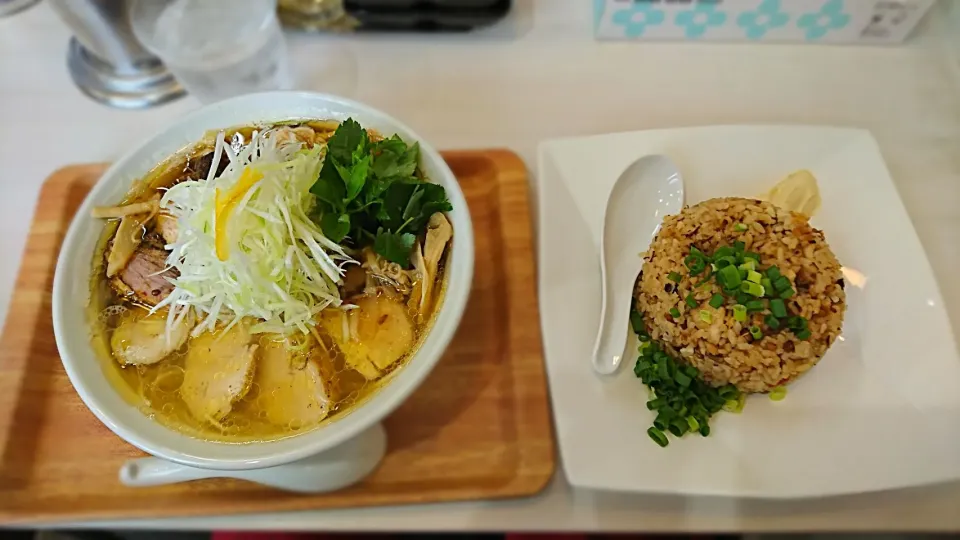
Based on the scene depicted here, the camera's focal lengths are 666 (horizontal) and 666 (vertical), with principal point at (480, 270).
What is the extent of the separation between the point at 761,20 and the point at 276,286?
907 mm

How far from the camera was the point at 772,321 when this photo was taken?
31.0 inches

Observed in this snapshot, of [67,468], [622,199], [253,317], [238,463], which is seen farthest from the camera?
[622,199]

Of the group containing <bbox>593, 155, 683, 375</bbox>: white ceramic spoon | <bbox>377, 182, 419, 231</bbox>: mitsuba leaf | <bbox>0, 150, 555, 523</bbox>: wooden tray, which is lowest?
<bbox>0, 150, 555, 523</bbox>: wooden tray

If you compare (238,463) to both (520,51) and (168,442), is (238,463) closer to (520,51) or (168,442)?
(168,442)

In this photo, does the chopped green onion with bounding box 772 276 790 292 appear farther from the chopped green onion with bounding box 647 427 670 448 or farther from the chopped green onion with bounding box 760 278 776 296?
the chopped green onion with bounding box 647 427 670 448

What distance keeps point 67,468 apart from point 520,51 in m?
0.92

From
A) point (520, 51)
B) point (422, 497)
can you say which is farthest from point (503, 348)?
point (520, 51)

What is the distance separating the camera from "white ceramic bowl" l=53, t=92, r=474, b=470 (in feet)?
2.01

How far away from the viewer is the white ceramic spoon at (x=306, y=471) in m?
0.67

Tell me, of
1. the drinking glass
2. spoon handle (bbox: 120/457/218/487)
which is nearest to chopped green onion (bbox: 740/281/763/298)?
spoon handle (bbox: 120/457/218/487)

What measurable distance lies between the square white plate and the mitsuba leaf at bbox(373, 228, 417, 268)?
211 millimetres

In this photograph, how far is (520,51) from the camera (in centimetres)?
116

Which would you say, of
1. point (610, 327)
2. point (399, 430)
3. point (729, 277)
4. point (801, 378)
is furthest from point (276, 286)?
point (801, 378)

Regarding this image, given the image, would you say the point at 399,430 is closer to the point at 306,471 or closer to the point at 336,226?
the point at 306,471
